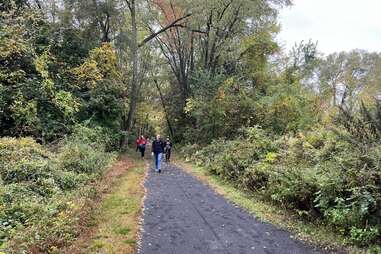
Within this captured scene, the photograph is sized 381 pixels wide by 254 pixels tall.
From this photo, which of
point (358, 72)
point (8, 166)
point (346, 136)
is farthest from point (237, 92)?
point (358, 72)

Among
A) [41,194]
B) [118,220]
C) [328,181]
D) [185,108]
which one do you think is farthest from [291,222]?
[185,108]

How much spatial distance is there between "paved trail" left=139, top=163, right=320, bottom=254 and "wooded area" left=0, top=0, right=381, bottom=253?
131 centimetres

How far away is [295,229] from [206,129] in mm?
15846

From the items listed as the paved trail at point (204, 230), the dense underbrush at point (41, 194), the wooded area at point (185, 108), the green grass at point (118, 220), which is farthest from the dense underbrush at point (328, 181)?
the dense underbrush at point (41, 194)

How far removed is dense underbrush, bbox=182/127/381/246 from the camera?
6973 mm

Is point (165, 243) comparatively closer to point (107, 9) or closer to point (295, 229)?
point (295, 229)

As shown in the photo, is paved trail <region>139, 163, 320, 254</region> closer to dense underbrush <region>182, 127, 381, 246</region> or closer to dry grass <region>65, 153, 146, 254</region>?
dry grass <region>65, 153, 146, 254</region>

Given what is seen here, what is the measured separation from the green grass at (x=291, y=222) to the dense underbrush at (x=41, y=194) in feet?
14.6

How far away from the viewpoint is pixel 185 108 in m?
26.0

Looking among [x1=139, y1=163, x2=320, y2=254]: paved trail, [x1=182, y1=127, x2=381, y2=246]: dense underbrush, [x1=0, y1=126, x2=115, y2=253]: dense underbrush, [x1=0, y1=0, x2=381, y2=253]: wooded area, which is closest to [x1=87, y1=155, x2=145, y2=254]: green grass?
[x1=139, y1=163, x2=320, y2=254]: paved trail

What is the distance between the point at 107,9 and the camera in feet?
78.8

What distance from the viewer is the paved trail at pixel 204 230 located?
6.66m

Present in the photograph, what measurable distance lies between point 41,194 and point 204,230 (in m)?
4.08

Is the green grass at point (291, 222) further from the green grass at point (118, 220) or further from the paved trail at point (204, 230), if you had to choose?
the green grass at point (118, 220)
